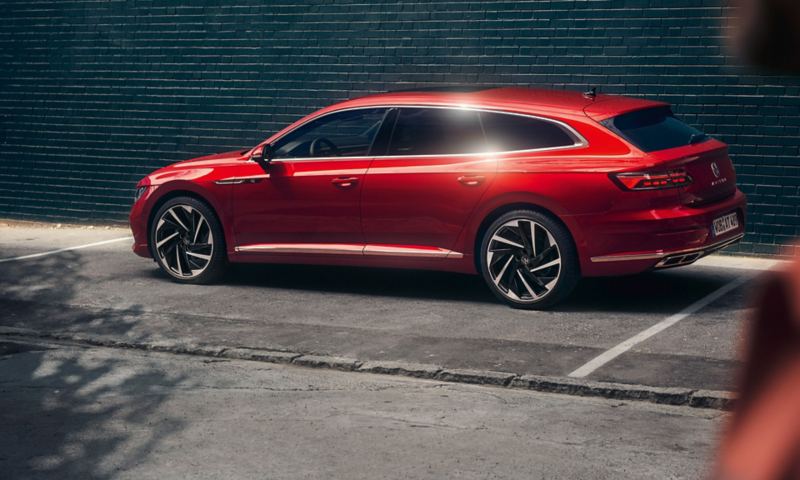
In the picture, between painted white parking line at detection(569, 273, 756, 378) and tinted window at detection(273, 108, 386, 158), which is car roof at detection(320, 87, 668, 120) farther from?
painted white parking line at detection(569, 273, 756, 378)

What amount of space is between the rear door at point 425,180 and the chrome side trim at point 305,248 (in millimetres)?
160

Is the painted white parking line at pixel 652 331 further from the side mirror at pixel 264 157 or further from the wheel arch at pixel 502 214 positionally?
the side mirror at pixel 264 157

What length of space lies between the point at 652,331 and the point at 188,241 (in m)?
4.22

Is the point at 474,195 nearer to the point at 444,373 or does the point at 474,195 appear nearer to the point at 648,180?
the point at 648,180

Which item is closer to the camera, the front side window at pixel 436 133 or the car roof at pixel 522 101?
the car roof at pixel 522 101

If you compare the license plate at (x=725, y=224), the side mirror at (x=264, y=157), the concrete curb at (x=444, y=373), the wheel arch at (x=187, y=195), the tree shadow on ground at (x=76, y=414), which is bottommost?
the concrete curb at (x=444, y=373)

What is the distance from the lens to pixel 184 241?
8.55 meters

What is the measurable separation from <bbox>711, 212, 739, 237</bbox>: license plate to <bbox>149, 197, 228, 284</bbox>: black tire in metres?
4.17

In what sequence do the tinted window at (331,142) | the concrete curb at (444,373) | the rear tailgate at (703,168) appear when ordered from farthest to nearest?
the tinted window at (331,142) < the rear tailgate at (703,168) < the concrete curb at (444,373)

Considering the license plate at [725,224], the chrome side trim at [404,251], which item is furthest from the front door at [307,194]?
the license plate at [725,224]

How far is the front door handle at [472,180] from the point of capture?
7.21m

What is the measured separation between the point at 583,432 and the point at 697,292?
373cm

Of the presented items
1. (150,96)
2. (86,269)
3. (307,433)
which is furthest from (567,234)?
(150,96)

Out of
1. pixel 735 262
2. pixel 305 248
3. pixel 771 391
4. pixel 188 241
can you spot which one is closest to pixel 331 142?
pixel 305 248
